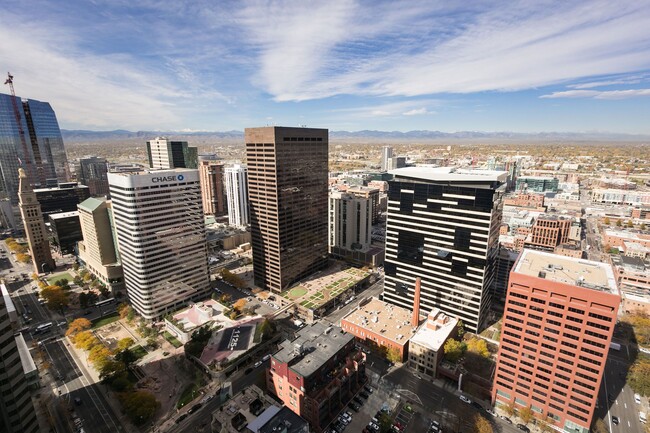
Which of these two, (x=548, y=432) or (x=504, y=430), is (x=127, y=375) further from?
(x=548, y=432)

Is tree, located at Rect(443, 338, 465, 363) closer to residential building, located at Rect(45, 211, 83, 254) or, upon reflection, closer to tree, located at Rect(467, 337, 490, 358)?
tree, located at Rect(467, 337, 490, 358)

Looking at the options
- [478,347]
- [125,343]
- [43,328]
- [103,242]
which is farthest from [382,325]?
[103,242]

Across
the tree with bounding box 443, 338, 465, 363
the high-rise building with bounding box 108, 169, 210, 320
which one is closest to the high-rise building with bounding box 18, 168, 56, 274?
the high-rise building with bounding box 108, 169, 210, 320

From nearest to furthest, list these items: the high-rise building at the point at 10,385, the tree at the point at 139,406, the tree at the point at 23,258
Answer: the high-rise building at the point at 10,385
the tree at the point at 139,406
the tree at the point at 23,258

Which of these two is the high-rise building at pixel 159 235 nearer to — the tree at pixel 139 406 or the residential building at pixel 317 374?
the tree at pixel 139 406

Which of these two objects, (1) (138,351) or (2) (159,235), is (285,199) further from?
(1) (138,351)

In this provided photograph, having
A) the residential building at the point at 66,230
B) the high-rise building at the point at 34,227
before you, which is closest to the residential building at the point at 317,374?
the high-rise building at the point at 34,227
